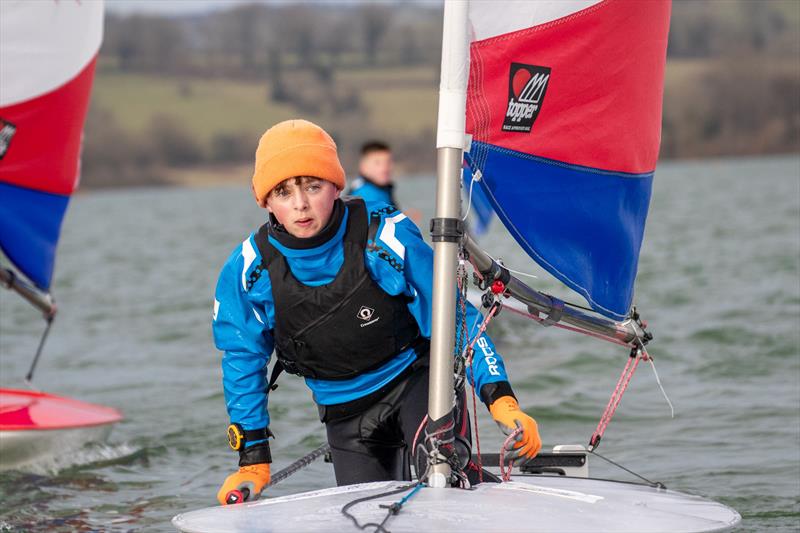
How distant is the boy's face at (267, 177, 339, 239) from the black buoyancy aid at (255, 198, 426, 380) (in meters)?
0.11

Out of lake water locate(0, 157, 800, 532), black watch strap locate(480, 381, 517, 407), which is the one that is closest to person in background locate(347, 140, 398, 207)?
lake water locate(0, 157, 800, 532)

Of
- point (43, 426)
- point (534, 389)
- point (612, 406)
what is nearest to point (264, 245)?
point (612, 406)

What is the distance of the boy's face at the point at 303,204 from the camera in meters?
3.24

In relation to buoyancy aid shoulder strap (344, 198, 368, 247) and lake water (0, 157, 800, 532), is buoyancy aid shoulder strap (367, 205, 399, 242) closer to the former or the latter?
buoyancy aid shoulder strap (344, 198, 368, 247)

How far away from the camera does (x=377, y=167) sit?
27.0 ft

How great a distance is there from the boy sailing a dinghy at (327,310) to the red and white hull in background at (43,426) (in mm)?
2582

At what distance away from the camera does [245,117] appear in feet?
212

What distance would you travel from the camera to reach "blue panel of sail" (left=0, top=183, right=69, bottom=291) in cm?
612

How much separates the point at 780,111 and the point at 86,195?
4127cm

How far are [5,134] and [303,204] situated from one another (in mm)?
3230

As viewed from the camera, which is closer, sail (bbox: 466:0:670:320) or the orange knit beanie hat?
the orange knit beanie hat

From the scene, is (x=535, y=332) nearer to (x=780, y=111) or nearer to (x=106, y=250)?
(x=106, y=250)

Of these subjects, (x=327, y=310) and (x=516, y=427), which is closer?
(x=516, y=427)

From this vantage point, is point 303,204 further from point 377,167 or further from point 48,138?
point 377,167
